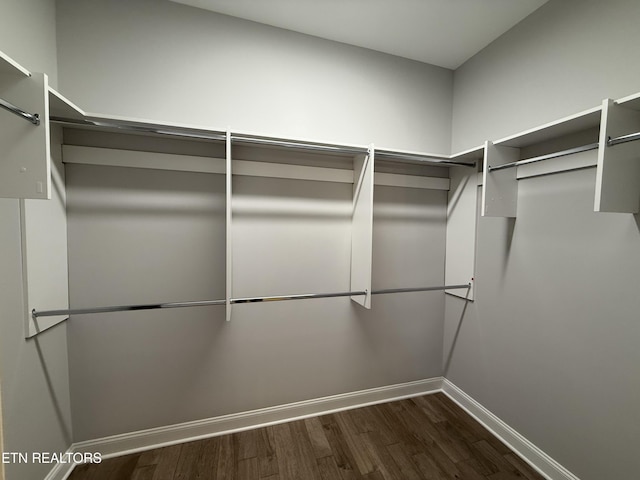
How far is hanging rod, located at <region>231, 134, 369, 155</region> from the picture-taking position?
1.68m

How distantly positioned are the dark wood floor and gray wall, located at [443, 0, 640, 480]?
331mm

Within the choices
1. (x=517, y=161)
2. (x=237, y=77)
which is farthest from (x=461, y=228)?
(x=237, y=77)

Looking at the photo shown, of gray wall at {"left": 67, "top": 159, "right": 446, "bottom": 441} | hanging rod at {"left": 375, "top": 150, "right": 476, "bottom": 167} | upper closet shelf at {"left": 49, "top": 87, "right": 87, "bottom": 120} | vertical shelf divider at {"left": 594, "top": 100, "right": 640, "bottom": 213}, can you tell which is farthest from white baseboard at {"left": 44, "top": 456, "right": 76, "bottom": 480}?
vertical shelf divider at {"left": 594, "top": 100, "right": 640, "bottom": 213}

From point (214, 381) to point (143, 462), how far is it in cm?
58

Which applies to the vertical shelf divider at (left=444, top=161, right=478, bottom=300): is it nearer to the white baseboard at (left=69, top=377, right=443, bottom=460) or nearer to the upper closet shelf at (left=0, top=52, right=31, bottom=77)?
the white baseboard at (left=69, top=377, right=443, bottom=460)

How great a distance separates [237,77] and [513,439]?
3121 millimetres

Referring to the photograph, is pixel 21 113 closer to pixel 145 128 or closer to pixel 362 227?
pixel 145 128

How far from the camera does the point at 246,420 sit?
6.53 feet

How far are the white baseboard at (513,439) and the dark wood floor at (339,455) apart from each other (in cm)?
5

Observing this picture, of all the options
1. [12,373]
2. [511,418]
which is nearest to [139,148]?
[12,373]

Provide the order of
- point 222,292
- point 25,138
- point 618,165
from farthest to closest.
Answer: point 222,292 < point 618,165 < point 25,138

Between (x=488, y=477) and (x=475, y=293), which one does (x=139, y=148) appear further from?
(x=488, y=477)

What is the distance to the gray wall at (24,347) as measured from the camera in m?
1.24

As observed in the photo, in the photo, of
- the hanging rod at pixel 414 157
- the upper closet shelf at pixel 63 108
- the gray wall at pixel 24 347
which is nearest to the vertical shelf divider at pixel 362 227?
the hanging rod at pixel 414 157
